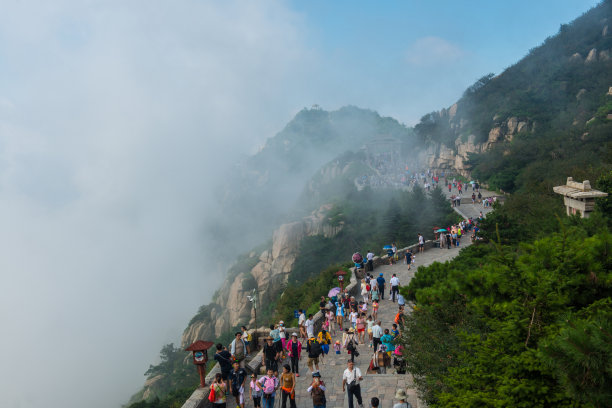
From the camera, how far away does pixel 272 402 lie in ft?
25.3

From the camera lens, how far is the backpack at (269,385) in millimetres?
7516

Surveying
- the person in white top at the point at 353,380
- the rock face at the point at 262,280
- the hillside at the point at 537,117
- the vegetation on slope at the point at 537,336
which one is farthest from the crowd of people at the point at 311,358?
the rock face at the point at 262,280

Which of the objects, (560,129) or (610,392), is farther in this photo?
(560,129)

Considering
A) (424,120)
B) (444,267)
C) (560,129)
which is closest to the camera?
(444,267)

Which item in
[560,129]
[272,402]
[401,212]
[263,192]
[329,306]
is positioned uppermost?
[263,192]

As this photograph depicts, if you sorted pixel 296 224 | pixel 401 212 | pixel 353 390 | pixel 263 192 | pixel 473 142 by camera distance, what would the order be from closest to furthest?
pixel 353 390 < pixel 401 212 < pixel 296 224 < pixel 473 142 < pixel 263 192

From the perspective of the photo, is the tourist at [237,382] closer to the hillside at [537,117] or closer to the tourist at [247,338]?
the tourist at [247,338]

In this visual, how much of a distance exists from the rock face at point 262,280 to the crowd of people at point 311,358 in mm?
30706

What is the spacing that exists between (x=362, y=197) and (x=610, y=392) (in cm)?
4644

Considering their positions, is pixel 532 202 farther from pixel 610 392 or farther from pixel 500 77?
pixel 500 77

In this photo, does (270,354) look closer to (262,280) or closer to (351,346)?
(351,346)

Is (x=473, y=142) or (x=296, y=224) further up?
(x=473, y=142)


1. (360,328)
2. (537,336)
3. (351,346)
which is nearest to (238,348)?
(351,346)

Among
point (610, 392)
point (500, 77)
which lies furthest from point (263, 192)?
point (610, 392)
